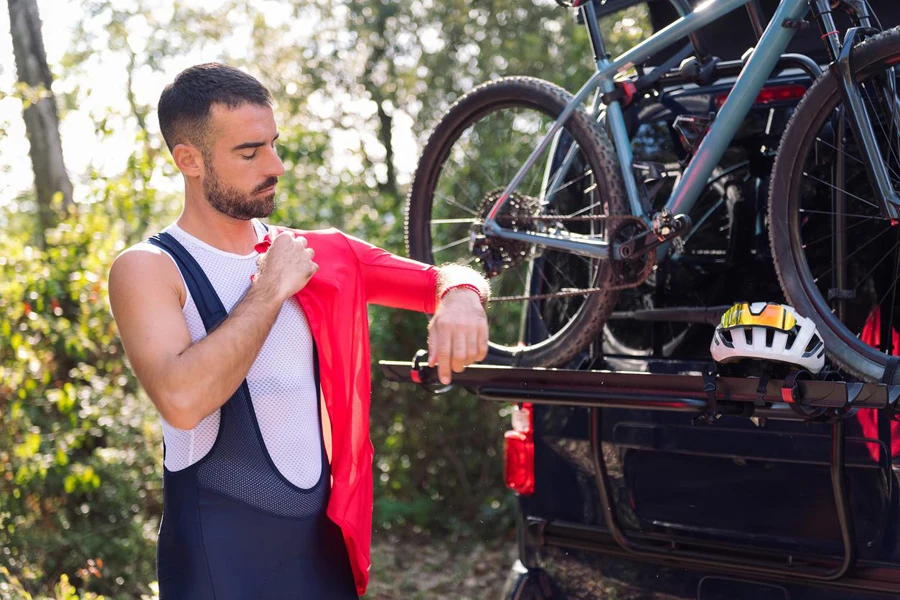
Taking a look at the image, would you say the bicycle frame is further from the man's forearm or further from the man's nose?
the man's forearm

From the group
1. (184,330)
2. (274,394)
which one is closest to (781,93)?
(274,394)

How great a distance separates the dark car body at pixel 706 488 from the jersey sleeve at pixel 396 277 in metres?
0.63

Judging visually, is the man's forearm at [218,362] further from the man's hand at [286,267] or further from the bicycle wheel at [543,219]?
the bicycle wheel at [543,219]

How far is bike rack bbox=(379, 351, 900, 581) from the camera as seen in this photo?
2268 mm

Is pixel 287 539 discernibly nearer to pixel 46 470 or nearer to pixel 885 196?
pixel 885 196

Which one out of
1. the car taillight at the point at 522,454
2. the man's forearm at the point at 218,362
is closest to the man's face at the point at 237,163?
the man's forearm at the point at 218,362

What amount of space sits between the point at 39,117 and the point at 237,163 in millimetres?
5437

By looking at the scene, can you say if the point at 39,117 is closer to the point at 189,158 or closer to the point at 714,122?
the point at 189,158

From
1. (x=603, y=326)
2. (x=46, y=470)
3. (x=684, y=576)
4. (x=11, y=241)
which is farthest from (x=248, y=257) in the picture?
(x=11, y=241)

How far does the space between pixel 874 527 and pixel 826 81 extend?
1.27 meters

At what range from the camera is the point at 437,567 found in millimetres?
6223

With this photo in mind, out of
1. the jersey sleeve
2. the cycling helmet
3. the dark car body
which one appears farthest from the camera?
the dark car body

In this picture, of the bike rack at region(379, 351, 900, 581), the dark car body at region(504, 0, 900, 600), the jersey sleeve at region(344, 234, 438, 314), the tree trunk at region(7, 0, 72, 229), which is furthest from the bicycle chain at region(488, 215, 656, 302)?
the tree trunk at region(7, 0, 72, 229)

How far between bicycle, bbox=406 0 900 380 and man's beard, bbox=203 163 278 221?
4.35ft
